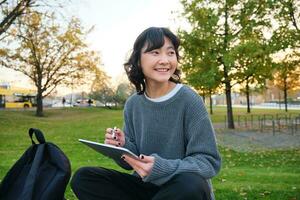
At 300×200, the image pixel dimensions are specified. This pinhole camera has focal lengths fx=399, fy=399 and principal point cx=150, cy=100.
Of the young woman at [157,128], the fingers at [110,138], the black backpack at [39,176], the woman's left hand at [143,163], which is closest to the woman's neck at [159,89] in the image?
the young woman at [157,128]

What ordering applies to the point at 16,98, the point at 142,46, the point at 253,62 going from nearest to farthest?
the point at 142,46 < the point at 253,62 < the point at 16,98

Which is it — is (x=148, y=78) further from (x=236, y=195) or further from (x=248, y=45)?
(x=248, y=45)

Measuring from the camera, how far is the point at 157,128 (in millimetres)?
2701

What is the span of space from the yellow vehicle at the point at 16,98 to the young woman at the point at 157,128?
55544 millimetres

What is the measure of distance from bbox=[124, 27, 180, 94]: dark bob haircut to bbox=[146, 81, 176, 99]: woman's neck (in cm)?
9

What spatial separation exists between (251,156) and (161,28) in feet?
36.0

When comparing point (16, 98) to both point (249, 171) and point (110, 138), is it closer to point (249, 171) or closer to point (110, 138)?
point (249, 171)

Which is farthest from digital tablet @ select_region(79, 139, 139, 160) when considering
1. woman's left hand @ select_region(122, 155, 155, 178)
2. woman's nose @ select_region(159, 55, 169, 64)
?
woman's nose @ select_region(159, 55, 169, 64)

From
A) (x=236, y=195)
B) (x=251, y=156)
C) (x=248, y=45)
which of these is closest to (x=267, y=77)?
(x=248, y=45)

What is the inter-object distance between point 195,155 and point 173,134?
0.27m

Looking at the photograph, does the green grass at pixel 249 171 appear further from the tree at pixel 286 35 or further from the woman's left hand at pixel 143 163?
the tree at pixel 286 35

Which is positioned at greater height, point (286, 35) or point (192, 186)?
point (286, 35)

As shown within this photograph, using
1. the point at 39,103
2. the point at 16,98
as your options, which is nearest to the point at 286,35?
the point at 39,103

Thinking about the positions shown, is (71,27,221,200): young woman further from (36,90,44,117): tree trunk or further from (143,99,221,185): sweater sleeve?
(36,90,44,117): tree trunk
